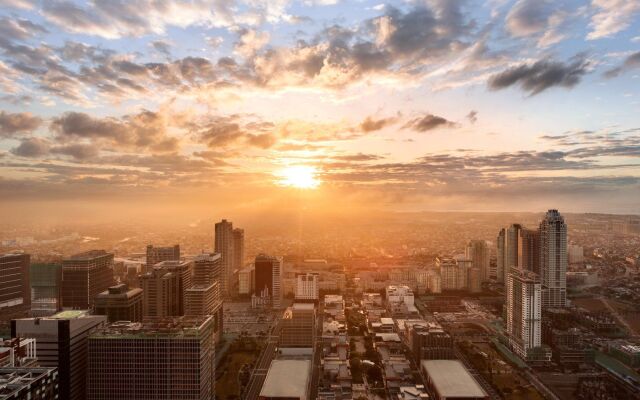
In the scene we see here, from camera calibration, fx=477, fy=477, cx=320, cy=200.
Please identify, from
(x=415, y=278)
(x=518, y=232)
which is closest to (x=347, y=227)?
(x=415, y=278)

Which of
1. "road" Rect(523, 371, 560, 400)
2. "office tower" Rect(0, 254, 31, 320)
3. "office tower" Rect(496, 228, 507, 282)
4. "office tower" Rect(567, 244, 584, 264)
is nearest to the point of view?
"road" Rect(523, 371, 560, 400)

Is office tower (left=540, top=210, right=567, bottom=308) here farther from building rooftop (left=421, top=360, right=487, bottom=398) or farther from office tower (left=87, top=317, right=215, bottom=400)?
office tower (left=87, top=317, right=215, bottom=400)

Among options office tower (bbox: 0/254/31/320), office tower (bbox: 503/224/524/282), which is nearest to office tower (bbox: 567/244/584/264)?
office tower (bbox: 503/224/524/282)

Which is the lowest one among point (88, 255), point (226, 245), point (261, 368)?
point (261, 368)

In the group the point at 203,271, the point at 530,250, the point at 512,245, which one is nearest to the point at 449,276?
the point at 512,245

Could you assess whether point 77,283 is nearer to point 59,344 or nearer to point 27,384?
point 59,344

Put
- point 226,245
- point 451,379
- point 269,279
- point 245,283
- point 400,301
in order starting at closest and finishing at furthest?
point 451,379 < point 400,301 < point 269,279 < point 245,283 < point 226,245

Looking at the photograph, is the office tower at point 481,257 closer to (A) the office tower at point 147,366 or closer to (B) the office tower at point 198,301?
(B) the office tower at point 198,301

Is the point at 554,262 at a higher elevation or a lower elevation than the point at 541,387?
higher
